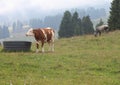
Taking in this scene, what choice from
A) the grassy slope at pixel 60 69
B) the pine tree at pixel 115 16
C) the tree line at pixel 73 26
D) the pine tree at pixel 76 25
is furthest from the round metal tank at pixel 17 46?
the pine tree at pixel 76 25

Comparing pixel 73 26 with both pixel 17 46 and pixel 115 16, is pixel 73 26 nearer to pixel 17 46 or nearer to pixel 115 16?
pixel 115 16

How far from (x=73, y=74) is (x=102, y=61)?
5.19 meters

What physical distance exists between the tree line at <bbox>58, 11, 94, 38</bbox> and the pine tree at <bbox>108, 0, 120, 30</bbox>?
25731mm

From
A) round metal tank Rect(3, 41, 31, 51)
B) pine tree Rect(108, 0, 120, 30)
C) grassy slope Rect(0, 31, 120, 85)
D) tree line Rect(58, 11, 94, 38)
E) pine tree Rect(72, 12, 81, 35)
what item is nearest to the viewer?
grassy slope Rect(0, 31, 120, 85)

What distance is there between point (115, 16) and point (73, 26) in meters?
27.9

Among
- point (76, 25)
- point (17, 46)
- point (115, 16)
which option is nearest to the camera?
point (17, 46)

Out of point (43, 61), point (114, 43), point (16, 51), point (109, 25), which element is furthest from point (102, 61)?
point (109, 25)

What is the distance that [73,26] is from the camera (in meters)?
97.0

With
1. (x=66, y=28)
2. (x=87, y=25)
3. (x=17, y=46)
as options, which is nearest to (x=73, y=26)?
(x=66, y=28)

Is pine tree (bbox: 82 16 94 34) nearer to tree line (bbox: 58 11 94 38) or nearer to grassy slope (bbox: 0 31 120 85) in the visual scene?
tree line (bbox: 58 11 94 38)

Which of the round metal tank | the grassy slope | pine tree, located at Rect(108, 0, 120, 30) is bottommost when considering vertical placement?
the grassy slope

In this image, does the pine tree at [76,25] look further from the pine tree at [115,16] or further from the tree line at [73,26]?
the pine tree at [115,16]

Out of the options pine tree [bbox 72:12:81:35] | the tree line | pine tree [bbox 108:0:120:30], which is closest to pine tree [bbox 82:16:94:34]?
the tree line

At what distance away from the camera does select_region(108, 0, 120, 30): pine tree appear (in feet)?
222
